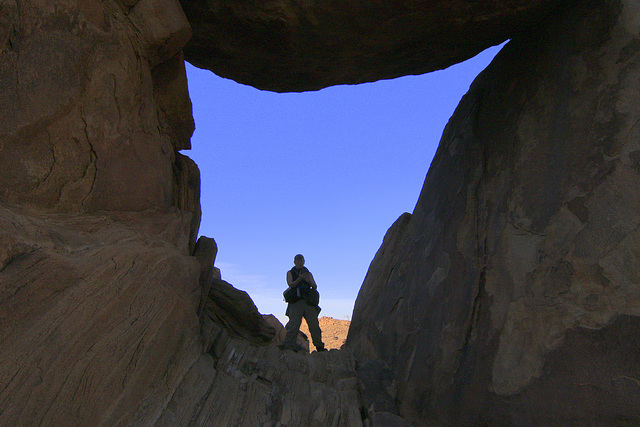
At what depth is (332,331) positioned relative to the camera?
61.4 ft

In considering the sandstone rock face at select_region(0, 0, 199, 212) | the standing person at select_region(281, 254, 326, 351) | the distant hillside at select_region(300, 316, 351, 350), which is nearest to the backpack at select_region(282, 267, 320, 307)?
the standing person at select_region(281, 254, 326, 351)

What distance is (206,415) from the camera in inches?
142

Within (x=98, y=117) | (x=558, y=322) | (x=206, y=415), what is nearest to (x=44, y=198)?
(x=98, y=117)

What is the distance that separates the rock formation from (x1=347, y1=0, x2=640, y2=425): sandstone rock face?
0.05 feet

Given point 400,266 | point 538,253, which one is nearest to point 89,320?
point 538,253

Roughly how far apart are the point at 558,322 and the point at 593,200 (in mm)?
944

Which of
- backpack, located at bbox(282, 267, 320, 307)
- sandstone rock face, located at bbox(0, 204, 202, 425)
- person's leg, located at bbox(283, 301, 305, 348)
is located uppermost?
backpack, located at bbox(282, 267, 320, 307)

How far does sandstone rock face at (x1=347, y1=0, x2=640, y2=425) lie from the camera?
11.4ft

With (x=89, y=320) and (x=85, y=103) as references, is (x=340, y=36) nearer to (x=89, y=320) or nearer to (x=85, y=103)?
(x=85, y=103)

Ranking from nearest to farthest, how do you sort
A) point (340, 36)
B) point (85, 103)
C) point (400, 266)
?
1. point (85, 103)
2. point (340, 36)
3. point (400, 266)

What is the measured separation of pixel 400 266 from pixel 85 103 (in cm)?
373

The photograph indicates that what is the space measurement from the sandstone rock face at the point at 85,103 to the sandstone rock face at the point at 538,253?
2.77 metres

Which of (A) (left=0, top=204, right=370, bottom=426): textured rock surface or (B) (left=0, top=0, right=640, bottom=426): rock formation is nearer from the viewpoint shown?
(A) (left=0, top=204, right=370, bottom=426): textured rock surface

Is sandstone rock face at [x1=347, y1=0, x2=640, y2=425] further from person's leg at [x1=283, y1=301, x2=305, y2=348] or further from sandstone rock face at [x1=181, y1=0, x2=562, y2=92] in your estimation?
person's leg at [x1=283, y1=301, x2=305, y2=348]
